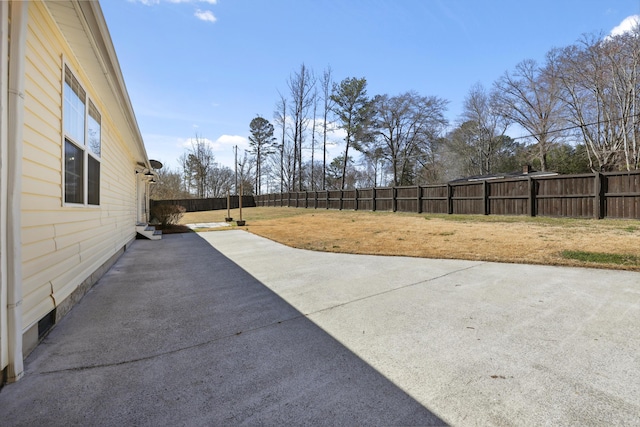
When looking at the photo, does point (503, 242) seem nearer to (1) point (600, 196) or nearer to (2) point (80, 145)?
(1) point (600, 196)

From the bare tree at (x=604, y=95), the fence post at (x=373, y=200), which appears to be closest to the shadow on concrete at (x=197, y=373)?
the fence post at (x=373, y=200)

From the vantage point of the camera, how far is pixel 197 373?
1.94 meters

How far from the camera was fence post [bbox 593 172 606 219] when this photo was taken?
919 centimetres

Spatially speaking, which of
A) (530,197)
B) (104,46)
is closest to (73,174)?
(104,46)

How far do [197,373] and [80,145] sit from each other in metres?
3.29

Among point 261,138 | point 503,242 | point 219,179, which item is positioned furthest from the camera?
point 219,179

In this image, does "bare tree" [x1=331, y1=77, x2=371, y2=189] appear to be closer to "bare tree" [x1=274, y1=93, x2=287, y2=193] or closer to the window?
"bare tree" [x1=274, y1=93, x2=287, y2=193]

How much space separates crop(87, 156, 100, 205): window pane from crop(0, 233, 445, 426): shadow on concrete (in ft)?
5.39

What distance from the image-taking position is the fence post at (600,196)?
9188 mm

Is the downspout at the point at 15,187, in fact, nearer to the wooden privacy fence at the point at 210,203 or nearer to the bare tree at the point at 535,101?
the wooden privacy fence at the point at 210,203

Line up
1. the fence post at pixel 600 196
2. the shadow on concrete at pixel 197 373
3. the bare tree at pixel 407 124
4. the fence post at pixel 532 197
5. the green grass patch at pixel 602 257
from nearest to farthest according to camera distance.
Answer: the shadow on concrete at pixel 197 373, the green grass patch at pixel 602 257, the fence post at pixel 600 196, the fence post at pixel 532 197, the bare tree at pixel 407 124

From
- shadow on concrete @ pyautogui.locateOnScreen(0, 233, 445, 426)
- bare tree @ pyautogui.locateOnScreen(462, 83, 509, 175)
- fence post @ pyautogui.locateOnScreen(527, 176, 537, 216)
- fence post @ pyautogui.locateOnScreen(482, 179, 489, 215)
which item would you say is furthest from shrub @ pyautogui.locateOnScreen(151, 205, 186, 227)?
bare tree @ pyautogui.locateOnScreen(462, 83, 509, 175)

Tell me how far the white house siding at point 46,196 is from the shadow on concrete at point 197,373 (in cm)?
40

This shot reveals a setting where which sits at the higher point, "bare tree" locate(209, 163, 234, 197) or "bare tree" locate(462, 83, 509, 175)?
"bare tree" locate(462, 83, 509, 175)
